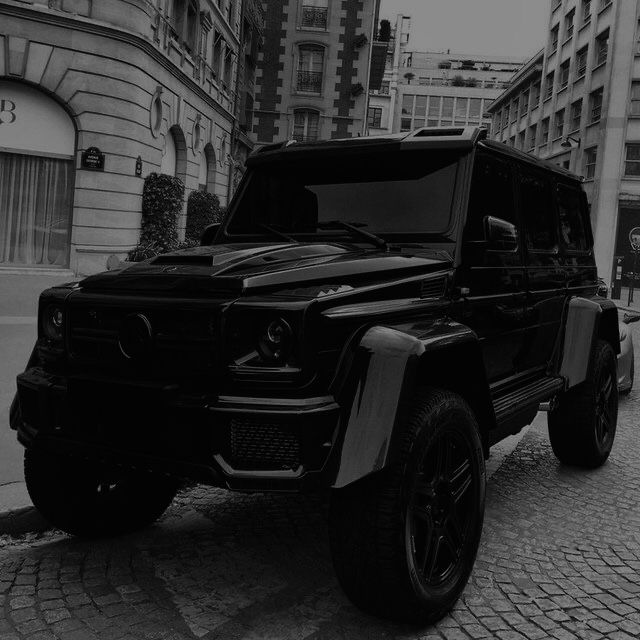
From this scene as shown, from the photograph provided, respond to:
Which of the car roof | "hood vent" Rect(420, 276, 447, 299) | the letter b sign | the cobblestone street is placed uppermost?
the letter b sign

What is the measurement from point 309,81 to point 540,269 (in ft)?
123

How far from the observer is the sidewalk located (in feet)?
12.4

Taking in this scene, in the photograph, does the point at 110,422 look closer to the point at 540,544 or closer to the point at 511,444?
the point at 540,544

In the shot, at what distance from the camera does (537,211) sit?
14.8ft

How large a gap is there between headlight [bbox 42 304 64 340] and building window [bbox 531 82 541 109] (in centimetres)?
5264

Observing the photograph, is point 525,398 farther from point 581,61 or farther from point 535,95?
point 535,95

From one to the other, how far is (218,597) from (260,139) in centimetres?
3820

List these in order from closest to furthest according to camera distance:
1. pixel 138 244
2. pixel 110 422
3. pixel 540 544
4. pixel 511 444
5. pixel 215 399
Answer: pixel 215 399 → pixel 110 422 → pixel 540 544 → pixel 511 444 → pixel 138 244

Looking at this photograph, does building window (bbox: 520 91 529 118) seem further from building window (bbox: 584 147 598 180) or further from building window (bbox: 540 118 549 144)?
building window (bbox: 584 147 598 180)

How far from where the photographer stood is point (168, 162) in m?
20.4

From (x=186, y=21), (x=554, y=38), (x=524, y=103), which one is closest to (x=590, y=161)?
(x=554, y=38)

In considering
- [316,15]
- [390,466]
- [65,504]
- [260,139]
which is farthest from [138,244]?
[316,15]

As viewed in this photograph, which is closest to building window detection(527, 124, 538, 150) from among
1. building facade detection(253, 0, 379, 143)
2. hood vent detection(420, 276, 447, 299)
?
building facade detection(253, 0, 379, 143)

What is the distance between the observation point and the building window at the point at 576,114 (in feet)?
139
